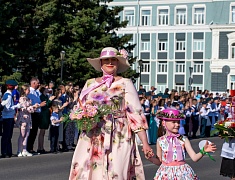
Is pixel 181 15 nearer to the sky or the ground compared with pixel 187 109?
nearer to the sky

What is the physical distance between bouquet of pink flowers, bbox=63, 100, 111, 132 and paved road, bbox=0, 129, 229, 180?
5.28m

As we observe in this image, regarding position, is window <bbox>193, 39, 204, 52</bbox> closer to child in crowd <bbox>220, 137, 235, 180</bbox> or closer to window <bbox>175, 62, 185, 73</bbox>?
window <bbox>175, 62, 185, 73</bbox>

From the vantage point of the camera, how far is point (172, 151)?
8633 mm

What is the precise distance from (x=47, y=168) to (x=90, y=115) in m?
7.03

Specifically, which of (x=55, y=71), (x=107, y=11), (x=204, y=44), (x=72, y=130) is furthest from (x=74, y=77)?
(x=204, y=44)

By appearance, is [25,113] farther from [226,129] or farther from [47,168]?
[226,129]

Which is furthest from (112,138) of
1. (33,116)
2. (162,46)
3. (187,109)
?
(162,46)

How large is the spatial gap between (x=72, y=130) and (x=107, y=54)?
37.2 feet

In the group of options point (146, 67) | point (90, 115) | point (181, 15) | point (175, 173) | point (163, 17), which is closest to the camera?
point (90, 115)

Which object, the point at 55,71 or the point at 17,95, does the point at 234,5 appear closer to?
the point at 55,71

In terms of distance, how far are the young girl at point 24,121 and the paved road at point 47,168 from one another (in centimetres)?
40

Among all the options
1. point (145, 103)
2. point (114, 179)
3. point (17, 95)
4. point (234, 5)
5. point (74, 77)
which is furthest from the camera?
point (234, 5)

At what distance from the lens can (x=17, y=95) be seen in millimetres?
17609

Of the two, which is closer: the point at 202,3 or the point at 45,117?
the point at 45,117
